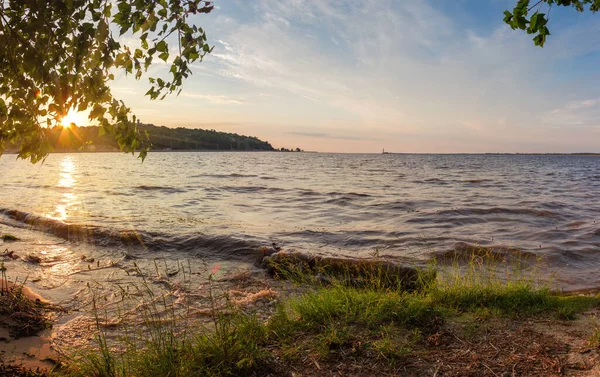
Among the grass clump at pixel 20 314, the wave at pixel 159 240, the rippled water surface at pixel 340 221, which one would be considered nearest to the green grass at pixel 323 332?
the grass clump at pixel 20 314

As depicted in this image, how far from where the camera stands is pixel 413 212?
59.2 ft

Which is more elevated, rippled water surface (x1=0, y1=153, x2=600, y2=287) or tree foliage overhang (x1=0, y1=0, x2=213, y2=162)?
tree foliage overhang (x1=0, y1=0, x2=213, y2=162)

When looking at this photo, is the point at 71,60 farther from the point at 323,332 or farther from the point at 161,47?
the point at 323,332

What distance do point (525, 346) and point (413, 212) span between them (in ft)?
46.0

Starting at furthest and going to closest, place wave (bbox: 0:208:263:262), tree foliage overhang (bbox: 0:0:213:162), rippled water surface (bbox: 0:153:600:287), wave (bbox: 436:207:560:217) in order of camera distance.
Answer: wave (bbox: 436:207:560:217) → rippled water surface (bbox: 0:153:600:287) → wave (bbox: 0:208:263:262) → tree foliage overhang (bbox: 0:0:213:162)

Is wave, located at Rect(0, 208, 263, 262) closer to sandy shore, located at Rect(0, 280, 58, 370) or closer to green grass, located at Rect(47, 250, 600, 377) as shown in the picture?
green grass, located at Rect(47, 250, 600, 377)

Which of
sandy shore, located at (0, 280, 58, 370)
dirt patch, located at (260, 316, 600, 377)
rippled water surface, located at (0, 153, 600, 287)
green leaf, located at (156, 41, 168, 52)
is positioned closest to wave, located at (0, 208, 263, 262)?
rippled water surface, located at (0, 153, 600, 287)

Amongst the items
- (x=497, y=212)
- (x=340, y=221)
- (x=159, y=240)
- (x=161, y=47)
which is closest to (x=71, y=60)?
(x=161, y=47)

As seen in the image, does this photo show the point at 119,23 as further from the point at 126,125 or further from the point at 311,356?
the point at 311,356

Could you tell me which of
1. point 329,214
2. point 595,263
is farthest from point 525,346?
point 329,214

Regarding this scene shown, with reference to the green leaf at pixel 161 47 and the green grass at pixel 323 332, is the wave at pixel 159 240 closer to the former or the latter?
the green grass at pixel 323 332

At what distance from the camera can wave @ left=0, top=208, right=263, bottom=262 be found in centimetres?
1089

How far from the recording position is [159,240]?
38.5 feet

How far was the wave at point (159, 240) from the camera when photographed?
10.9 meters
